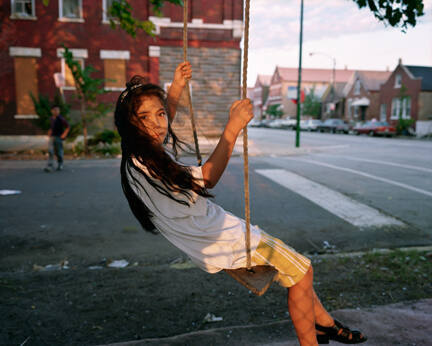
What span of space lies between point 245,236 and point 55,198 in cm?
638

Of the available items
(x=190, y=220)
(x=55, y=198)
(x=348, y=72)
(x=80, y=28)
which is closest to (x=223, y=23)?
(x=80, y=28)

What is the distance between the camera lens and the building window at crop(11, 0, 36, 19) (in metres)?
18.6

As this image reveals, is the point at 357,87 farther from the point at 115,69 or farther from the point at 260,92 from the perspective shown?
the point at 260,92

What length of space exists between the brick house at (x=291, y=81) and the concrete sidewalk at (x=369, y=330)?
7455 cm

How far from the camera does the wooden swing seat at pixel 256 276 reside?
6.84 ft

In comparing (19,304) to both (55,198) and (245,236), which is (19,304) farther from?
(55,198)

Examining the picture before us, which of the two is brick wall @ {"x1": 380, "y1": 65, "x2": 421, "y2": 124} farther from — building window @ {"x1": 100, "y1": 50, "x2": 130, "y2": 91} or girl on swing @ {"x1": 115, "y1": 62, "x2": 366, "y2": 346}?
girl on swing @ {"x1": 115, "y1": 62, "x2": 366, "y2": 346}

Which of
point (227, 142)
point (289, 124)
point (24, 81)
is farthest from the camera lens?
point (289, 124)

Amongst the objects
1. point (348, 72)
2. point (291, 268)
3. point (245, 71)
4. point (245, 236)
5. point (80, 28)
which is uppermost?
point (348, 72)

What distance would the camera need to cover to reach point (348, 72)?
8562 cm

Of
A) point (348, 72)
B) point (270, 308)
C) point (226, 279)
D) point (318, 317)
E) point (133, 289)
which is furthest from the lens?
point (348, 72)

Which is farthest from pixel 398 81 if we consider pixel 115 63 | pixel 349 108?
pixel 115 63

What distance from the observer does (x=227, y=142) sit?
192 centimetres

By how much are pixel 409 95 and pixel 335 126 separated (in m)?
7.51
